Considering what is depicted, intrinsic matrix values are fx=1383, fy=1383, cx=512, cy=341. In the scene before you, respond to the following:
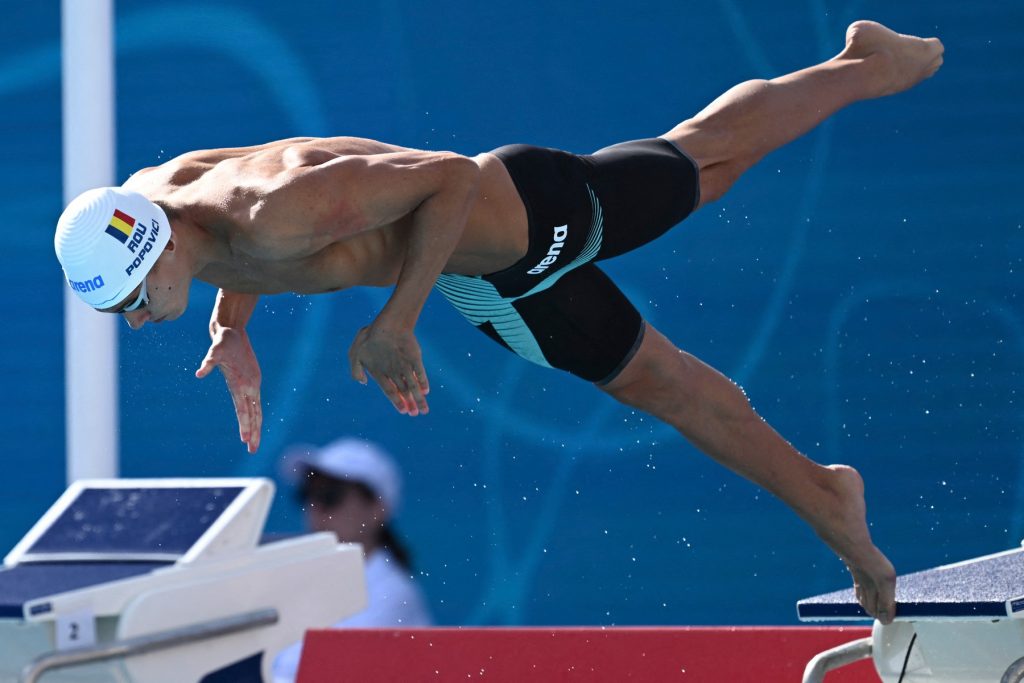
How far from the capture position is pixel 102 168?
532cm

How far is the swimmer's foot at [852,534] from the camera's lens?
318 centimetres

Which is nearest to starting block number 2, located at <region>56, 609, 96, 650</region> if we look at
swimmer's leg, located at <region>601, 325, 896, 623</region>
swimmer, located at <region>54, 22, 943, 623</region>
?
swimmer, located at <region>54, 22, 943, 623</region>

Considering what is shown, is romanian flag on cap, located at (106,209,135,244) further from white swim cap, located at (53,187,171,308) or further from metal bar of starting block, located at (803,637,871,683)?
metal bar of starting block, located at (803,637,871,683)

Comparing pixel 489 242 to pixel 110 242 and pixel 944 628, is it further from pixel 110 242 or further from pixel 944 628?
pixel 944 628

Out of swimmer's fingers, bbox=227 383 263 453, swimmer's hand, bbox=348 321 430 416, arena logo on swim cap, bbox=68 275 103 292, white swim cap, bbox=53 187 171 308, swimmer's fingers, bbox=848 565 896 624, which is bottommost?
swimmer's fingers, bbox=848 565 896 624

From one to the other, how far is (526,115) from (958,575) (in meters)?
2.62

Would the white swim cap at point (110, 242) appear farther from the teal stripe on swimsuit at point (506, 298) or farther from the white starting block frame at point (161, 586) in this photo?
the teal stripe on swimsuit at point (506, 298)

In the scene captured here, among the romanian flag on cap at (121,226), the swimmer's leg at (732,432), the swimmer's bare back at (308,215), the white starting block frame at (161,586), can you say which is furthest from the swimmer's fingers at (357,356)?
the swimmer's leg at (732,432)

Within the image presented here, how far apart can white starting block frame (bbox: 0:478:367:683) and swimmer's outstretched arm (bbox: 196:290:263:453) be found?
685 millimetres

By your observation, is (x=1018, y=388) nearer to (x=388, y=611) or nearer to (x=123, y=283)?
(x=388, y=611)

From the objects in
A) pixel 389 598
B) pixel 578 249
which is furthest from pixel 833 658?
pixel 389 598

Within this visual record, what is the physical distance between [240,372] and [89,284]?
0.65 m

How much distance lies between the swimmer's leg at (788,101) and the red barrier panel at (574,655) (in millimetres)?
1220

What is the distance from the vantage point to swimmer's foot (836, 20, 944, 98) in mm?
3877
